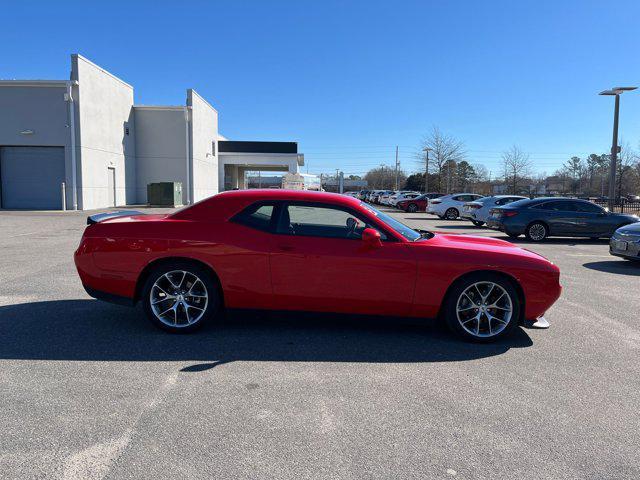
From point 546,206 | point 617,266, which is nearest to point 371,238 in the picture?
point 617,266

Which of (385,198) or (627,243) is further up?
(385,198)

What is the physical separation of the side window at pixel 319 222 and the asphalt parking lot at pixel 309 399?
0.93m

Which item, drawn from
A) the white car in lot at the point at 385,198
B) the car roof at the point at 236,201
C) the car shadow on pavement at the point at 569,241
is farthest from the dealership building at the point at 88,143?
the car roof at the point at 236,201

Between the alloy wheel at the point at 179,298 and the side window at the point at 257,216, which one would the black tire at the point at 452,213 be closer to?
the side window at the point at 257,216

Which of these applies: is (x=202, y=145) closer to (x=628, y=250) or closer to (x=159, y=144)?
Result: (x=159, y=144)

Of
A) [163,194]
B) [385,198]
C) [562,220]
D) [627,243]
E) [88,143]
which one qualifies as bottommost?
[627,243]

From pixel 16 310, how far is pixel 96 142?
2588cm

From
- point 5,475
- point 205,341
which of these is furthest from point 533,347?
point 5,475

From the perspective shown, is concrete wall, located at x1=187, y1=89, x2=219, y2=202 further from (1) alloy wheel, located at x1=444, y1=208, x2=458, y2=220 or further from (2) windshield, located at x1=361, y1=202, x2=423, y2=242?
(2) windshield, located at x1=361, y1=202, x2=423, y2=242

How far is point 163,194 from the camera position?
109 ft

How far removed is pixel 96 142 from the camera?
29.2 metres

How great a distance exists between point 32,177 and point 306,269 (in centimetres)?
2807

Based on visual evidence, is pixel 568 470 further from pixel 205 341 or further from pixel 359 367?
pixel 205 341

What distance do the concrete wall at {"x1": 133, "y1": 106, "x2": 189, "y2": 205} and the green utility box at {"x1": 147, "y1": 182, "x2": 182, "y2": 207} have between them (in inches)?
111
